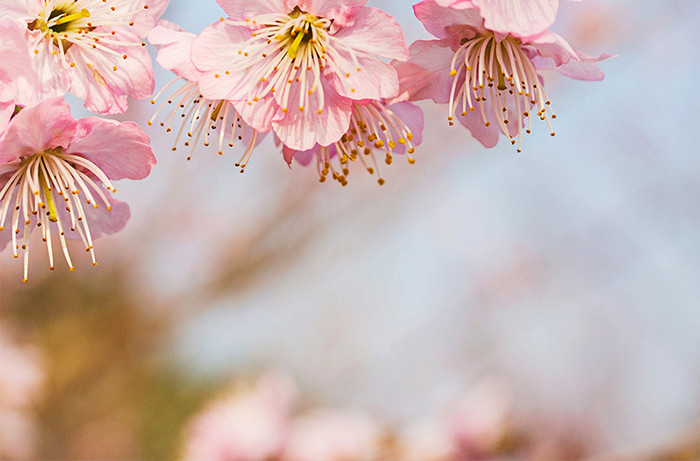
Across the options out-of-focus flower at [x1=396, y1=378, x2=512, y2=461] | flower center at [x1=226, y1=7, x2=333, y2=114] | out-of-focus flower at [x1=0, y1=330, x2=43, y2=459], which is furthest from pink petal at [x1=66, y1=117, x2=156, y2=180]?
out-of-focus flower at [x1=0, y1=330, x2=43, y2=459]

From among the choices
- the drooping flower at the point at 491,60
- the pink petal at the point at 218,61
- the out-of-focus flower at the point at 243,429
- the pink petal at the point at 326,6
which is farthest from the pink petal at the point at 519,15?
the out-of-focus flower at the point at 243,429

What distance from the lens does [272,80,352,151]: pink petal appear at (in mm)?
476

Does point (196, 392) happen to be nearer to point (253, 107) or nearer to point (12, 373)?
point (12, 373)

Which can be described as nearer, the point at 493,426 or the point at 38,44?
the point at 38,44

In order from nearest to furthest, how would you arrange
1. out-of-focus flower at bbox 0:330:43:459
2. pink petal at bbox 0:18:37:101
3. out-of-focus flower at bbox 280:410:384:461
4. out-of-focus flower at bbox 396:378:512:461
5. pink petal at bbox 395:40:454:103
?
pink petal at bbox 0:18:37:101, pink petal at bbox 395:40:454:103, out-of-focus flower at bbox 396:378:512:461, out-of-focus flower at bbox 280:410:384:461, out-of-focus flower at bbox 0:330:43:459

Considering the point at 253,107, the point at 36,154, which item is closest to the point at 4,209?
the point at 36,154

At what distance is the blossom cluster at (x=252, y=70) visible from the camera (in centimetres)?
45

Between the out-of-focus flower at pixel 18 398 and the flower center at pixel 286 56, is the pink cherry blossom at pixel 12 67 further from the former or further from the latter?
the out-of-focus flower at pixel 18 398

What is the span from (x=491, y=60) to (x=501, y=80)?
34mm

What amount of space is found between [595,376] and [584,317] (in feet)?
1.16

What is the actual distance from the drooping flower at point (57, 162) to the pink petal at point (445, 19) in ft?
0.89

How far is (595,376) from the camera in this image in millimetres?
2859

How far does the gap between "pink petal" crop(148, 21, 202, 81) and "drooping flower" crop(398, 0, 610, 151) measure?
0.19 metres

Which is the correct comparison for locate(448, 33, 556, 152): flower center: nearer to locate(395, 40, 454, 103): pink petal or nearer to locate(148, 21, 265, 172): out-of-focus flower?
locate(395, 40, 454, 103): pink petal
